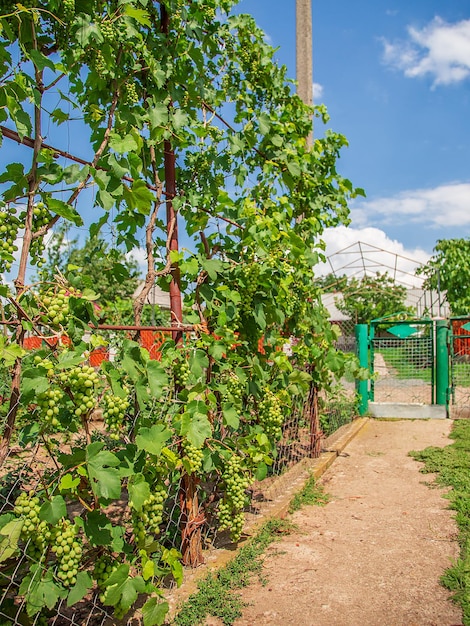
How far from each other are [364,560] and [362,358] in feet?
17.5

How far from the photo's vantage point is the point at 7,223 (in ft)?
6.05

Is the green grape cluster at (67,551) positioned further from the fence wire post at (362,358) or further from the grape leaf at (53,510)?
the fence wire post at (362,358)

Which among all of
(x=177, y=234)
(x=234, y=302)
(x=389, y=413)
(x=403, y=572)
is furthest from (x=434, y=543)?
(x=389, y=413)

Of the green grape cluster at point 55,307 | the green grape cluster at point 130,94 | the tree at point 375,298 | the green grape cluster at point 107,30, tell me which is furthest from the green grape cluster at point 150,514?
the tree at point 375,298

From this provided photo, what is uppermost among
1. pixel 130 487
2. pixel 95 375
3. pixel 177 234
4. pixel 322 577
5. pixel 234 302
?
pixel 177 234

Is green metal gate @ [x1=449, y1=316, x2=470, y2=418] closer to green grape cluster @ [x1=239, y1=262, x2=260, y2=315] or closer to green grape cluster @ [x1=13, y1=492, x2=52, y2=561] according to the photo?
green grape cluster @ [x1=239, y1=262, x2=260, y2=315]

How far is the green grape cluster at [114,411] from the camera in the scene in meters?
2.09

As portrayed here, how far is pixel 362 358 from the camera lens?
8.34 metres

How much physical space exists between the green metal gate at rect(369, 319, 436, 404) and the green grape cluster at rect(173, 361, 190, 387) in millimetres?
5816

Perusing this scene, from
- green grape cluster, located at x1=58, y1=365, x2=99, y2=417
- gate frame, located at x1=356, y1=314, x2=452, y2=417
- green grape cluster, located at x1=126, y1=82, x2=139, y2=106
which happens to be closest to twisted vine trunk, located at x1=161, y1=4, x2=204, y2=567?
green grape cluster, located at x1=126, y1=82, x2=139, y2=106

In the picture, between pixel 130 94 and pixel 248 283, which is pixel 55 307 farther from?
pixel 248 283

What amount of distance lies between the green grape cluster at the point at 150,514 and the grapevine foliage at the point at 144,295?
0.01m

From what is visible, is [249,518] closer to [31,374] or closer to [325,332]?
[325,332]

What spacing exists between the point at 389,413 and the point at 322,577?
18.1 ft
